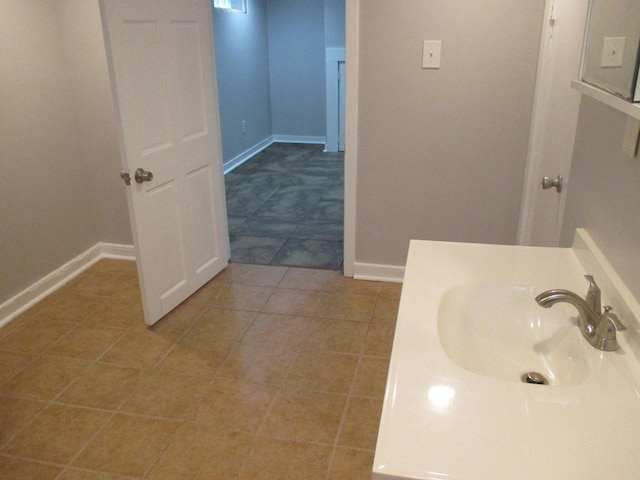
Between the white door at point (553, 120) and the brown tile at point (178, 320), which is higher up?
the white door at point (553, 120)

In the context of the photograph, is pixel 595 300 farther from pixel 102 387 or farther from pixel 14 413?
pixel 14 413

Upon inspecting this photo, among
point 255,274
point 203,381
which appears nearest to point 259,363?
point 203,381

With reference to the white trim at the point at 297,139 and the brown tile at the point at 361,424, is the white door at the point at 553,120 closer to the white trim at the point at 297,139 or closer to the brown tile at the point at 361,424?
the brown tile at the point at 361,424

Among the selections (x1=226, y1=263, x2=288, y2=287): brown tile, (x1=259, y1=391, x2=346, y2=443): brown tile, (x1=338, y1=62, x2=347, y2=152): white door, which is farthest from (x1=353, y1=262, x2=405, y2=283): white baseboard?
(x1=338, y1=62, x2=347, y2=152): white door

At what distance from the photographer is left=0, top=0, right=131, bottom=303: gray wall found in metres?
2.98

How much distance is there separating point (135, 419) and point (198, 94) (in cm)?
169

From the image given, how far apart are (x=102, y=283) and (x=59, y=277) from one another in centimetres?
25

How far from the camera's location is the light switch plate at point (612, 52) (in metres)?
1.24

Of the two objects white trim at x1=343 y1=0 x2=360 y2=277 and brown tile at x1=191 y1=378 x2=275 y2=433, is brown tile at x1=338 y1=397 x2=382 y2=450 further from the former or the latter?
white trim at x1=343 y1=0 x2=360 y2=277

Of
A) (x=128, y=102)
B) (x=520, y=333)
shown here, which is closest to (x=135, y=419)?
(x=128, y=102)

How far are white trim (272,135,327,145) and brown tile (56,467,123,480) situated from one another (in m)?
5.53

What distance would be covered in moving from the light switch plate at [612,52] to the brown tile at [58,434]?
209cm

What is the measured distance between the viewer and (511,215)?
308 centimetres

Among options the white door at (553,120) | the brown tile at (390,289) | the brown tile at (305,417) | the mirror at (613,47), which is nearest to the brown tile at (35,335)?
the brown tile at (305,417)
